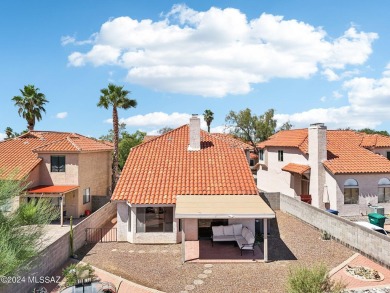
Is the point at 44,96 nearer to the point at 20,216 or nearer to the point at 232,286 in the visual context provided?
the point at 20,216

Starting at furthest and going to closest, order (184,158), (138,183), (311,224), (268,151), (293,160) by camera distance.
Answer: (268,151) → (293,160) → (184,158) → (311,224) → (138,183)

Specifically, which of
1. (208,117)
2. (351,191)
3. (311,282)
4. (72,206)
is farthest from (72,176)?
(208,117)

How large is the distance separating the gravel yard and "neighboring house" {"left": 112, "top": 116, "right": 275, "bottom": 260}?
137 cm

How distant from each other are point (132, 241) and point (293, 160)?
22.2m

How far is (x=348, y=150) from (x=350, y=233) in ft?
48.1

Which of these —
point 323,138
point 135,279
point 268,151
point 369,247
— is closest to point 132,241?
point 135,279

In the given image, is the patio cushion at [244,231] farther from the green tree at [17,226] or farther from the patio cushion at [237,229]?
the green tree at [17,226]

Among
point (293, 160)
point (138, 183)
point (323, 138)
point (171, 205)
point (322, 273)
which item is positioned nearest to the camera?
point (322, 273)

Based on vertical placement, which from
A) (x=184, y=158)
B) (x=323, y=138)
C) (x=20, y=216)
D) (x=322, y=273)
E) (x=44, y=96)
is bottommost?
(x=322, y=273)

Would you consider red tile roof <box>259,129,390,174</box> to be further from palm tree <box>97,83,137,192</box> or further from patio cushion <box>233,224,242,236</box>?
palm tree <box>97,83,137,192</box>

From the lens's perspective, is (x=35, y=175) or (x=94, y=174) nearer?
(x=35, y=175)

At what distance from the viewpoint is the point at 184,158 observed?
25.8 metres

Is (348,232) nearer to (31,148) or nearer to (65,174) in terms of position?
(65,174)

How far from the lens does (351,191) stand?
28656mm
